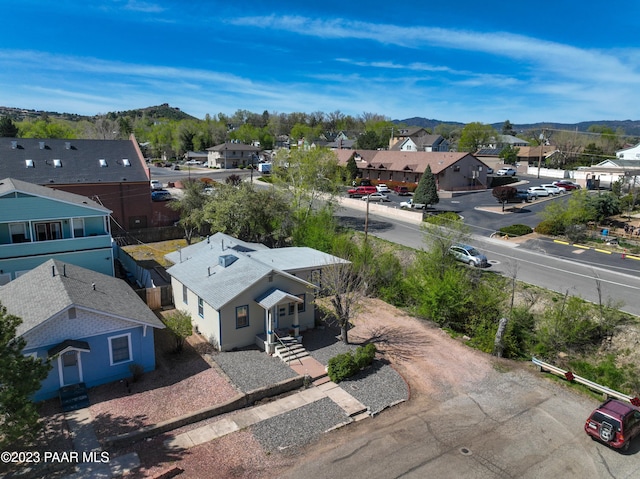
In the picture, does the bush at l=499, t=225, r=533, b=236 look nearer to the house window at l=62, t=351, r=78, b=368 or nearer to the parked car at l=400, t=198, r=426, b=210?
the parked car at l=400, t=198, r=426, b=210

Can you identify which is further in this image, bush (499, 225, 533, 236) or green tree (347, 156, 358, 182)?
green tree (347, 156, 358, 182)

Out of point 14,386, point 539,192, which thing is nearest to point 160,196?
point 14,386

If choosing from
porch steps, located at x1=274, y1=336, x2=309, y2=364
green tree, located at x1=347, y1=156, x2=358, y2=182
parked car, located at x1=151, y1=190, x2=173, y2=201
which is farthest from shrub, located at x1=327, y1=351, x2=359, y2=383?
green tree, located at x1=347, y1=156, x2=358, y2=182

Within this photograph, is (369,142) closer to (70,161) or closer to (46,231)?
(70,161)

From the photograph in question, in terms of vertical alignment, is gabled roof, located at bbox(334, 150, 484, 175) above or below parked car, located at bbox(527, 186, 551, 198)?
above

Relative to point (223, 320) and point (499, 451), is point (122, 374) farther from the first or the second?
point (499, 451)

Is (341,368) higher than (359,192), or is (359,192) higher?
(359,192)
